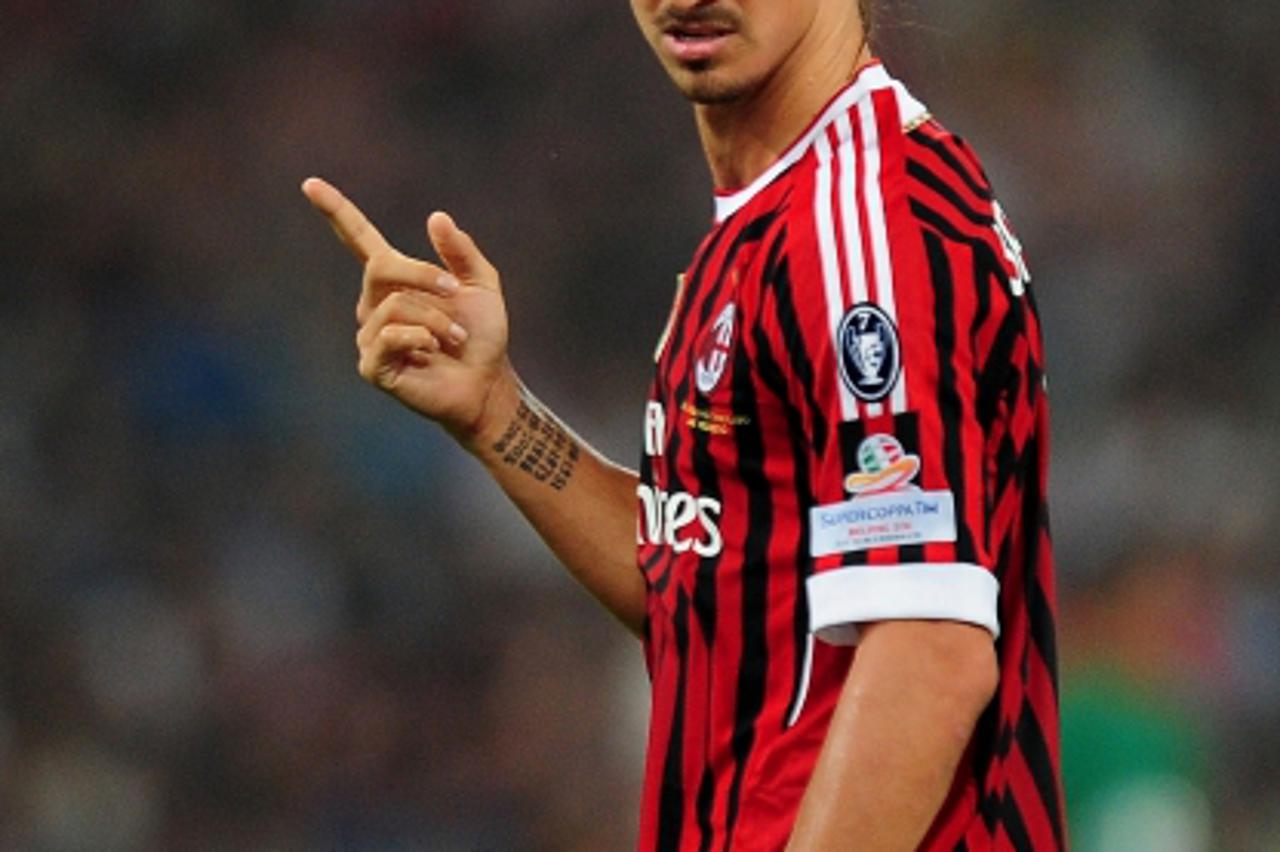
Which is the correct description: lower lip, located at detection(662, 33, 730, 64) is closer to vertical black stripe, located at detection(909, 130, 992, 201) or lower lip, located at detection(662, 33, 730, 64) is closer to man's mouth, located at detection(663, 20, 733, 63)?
man's mouth, located at detection(663, 20, 733, 63)

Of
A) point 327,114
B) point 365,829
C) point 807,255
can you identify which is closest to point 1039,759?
point 807,255

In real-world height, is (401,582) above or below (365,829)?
above

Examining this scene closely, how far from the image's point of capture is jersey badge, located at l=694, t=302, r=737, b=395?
1992 millimetres

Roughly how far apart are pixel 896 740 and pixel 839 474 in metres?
0.23

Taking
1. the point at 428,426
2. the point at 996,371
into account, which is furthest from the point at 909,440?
the point at 428,426

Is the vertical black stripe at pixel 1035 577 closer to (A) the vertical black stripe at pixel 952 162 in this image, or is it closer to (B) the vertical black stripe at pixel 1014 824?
(B) the vertical black stripe at pixel 1014 824

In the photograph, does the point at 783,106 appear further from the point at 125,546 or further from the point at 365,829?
the point at 125,546

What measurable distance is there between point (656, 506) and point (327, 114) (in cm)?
453

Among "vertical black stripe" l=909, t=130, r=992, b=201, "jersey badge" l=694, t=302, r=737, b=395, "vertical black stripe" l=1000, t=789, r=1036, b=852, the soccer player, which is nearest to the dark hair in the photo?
the soccer player

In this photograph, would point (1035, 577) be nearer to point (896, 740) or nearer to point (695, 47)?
point (896, 740)

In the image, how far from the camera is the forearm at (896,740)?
5.79 ft

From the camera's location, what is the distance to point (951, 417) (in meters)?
1.81

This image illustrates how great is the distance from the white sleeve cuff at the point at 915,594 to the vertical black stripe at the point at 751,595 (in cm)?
18

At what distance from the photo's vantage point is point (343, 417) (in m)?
6.18
